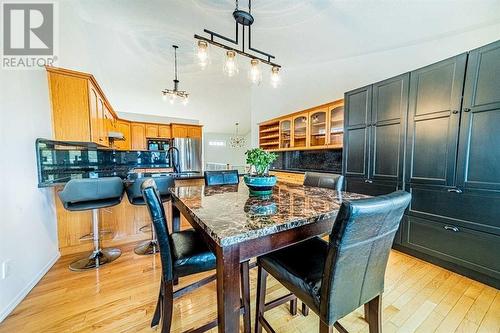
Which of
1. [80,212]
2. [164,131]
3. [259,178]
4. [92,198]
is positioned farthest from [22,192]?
[164,131]

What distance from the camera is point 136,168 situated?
5.00 m

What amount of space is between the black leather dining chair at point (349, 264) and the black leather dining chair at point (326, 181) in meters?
0.96

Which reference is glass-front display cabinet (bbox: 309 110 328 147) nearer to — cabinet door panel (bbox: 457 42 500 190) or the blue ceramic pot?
cabinet door panel (bbox: 457 42 500 190)

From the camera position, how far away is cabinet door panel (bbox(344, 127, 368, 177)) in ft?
8.63

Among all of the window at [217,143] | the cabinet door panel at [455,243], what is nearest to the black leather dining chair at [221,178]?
the cabinet door panel at [455,243]

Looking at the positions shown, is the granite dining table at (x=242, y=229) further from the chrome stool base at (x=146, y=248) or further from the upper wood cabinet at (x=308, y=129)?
the upper wood cabinet at (x=308, y=129)

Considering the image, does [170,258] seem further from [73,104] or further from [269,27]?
[269,27]

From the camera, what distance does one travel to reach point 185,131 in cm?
634

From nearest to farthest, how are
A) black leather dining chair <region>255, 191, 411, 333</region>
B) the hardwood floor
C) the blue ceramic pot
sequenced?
black leather dining chair <region>255, 191, 411, 333</region> < the hardwood floor < the blue ceramic pot

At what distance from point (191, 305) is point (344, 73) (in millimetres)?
3915

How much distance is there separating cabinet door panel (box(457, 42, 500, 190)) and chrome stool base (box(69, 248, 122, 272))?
11.6 feet

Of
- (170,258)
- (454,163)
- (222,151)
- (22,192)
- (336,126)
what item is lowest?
(170,258)

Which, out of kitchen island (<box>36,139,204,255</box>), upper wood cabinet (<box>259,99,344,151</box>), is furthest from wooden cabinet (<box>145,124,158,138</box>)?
upper wood cabinet (<box>259,99,344,151</box>)

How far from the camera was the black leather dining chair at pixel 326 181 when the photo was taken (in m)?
1.84
